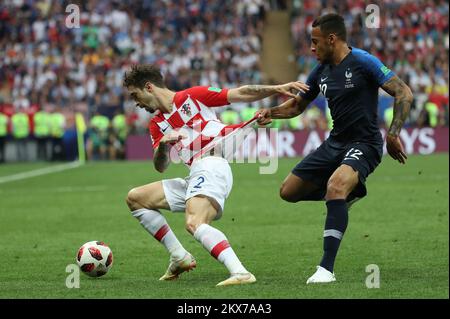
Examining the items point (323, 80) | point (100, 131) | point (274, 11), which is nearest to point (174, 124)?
point (323, 80)

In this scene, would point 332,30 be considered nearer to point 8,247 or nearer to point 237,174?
point 8,247

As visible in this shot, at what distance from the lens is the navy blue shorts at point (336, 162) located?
8227mm

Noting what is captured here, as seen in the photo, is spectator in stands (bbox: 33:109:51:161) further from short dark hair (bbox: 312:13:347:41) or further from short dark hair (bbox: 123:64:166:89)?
short dark hair (bbox: 312:13:347:41)

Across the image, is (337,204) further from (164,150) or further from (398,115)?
(164,150)

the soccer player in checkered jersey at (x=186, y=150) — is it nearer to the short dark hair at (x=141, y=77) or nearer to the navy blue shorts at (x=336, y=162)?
the short dark hair at (x=141, y=77)

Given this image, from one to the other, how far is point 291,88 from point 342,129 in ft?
1.83

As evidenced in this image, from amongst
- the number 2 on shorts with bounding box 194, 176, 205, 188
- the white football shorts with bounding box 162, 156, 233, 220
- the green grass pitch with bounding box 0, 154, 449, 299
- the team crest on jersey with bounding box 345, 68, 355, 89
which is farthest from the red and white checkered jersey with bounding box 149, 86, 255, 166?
the green grass pitch with bounding box 0, 154, 449, 299

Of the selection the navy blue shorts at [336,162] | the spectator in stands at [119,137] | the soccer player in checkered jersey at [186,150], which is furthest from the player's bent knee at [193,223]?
the spectator in stands at [119,137]

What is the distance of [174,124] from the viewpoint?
844 cm

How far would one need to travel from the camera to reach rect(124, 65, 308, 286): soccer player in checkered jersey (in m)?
8.12

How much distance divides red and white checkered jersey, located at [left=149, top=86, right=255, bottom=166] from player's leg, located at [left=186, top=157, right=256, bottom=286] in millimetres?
167

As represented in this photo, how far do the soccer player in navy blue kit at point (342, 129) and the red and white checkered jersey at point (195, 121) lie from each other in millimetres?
584

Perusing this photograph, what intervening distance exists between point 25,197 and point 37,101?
612 inches

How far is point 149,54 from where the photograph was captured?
34812 mm
